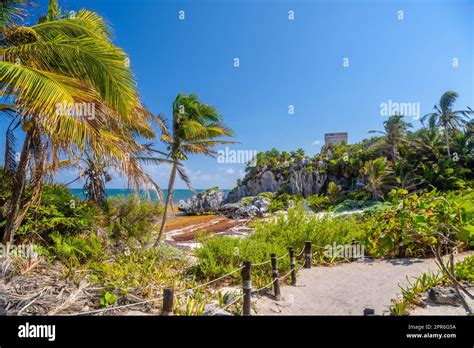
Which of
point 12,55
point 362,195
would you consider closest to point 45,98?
point 12,55

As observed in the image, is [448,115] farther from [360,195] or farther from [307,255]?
[307,255]

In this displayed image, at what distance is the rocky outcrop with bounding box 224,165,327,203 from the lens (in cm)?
3059

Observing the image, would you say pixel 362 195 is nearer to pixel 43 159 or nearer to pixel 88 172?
pixel 88 172

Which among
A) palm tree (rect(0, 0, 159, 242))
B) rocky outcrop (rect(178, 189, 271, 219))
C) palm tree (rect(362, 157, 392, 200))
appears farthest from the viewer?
rocky outcrop (rect(178, 189, 271, 219))

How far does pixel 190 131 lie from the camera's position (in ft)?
36.1

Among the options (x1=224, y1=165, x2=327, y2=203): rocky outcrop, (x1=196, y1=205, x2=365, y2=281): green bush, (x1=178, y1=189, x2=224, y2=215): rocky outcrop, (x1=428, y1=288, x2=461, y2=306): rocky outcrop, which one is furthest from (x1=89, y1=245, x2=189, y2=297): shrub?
(x1=178, y1=189, x2=224, y2=215): rocky outcrop

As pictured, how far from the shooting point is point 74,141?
4473 millimetres

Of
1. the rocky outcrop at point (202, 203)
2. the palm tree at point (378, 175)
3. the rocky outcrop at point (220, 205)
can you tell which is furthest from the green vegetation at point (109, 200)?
the rocky outcrop at point (202, 203)

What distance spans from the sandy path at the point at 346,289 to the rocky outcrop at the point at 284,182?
2280cm

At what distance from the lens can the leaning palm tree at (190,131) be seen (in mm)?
11078

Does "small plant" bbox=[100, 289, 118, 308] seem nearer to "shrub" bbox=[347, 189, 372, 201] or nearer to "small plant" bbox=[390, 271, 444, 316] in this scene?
"small plant" bbox=[390, 271, 444, 316]

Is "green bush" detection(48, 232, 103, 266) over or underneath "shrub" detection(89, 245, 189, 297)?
over

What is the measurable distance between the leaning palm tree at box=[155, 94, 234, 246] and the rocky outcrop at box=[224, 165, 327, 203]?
64.9 feet
